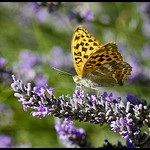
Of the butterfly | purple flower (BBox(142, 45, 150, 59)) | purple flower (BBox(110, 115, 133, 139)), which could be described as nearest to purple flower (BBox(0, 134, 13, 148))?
the butterfly

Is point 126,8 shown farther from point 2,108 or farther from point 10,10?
point 2,108

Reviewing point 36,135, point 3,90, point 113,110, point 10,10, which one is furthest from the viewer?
point 10,10

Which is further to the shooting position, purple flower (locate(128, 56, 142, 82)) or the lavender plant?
purple flower (locate(128, 56, 142, 82))

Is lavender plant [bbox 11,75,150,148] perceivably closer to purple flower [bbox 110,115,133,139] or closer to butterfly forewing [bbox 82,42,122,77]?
purple flower [bbox 110,115,133,139]

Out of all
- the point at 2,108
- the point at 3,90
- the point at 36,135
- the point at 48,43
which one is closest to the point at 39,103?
the point at 3,90

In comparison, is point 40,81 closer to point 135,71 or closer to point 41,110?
point 41,110

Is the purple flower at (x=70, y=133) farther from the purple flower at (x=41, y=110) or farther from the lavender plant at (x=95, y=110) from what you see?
the purple flower at (x=41, y=110)
